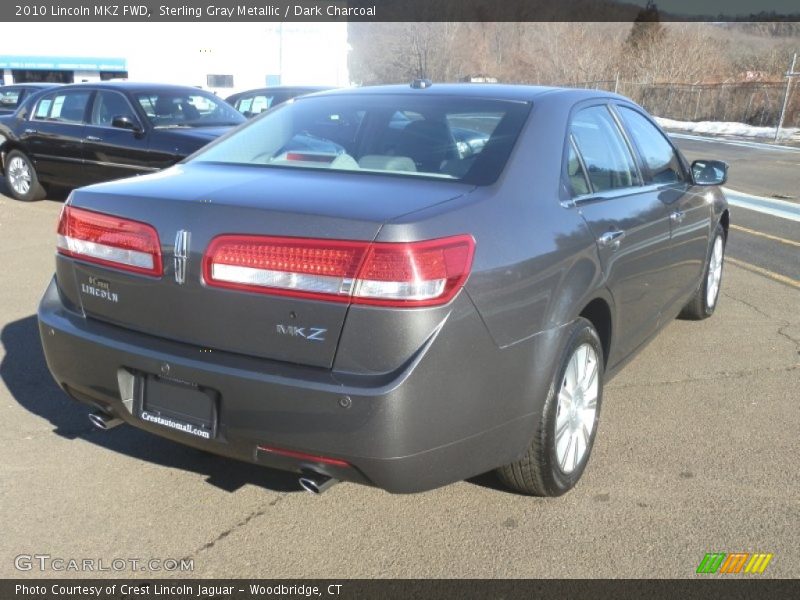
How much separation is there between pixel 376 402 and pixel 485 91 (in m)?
1.88

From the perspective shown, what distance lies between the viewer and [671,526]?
3012 mm

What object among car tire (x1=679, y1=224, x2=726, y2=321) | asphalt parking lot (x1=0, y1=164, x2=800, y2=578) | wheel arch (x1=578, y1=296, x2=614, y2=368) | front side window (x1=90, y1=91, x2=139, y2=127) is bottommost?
asphalt parking lot (x1=0, y1=164, x2=800, y2=578)

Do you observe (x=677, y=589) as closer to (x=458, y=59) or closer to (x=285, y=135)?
(x=285, y=135)

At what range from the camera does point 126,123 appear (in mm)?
9055

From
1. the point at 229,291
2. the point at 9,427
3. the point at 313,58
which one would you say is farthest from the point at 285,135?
the point at 313,58

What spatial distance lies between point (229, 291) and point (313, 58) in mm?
53466

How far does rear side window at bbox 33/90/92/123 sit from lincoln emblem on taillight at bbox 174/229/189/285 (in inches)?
321

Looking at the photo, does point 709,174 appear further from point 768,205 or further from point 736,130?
point 736,130

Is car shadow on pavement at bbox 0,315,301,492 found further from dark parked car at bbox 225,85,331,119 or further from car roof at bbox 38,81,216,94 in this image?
dark parked car at bbox 225,85,331,119

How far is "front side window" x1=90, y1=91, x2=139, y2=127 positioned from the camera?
9.37m

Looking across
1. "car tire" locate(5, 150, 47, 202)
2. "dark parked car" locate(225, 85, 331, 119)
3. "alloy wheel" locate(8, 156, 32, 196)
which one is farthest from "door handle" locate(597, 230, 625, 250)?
"dark parked car" locate(225, 85, 331, 119)

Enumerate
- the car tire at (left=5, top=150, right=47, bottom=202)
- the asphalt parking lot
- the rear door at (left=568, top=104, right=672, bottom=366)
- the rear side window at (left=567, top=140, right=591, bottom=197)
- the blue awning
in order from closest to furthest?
the asphalt parking lot → the rear side window at (left=567, top=140, right=591, bottom=197) → the rear door at (left=568, top=104, right=672, bottom=366) → the car tire at (left=5, top=150, right=47, bottom=202) → the blue awning

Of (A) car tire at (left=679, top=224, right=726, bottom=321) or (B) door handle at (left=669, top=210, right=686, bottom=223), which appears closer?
(B) door handle at (left=669, top=210, right=686, bottom=223)

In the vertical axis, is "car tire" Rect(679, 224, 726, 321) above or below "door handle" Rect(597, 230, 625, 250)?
below
